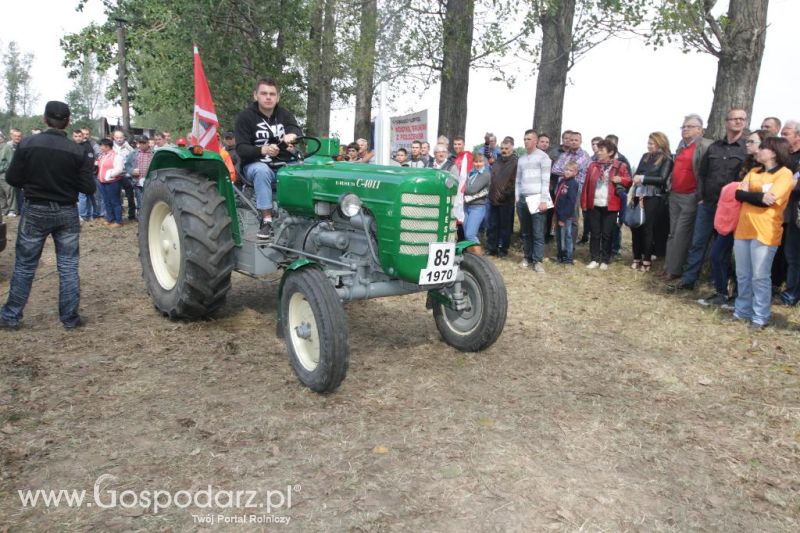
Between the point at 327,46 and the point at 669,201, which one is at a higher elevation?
the point at 327,46

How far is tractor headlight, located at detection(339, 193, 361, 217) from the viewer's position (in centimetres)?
375

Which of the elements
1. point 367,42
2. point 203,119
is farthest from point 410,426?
point 367,42

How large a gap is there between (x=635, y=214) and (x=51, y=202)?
Answer: 6.60 meters

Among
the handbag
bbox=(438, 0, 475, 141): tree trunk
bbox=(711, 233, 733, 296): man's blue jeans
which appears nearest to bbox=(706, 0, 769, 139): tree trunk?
the handbag

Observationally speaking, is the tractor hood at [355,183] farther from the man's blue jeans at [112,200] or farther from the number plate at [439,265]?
the man's blue jeans at [112,200]

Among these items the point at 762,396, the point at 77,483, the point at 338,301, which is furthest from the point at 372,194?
the point at 762,396

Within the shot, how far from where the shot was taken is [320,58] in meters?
12.0

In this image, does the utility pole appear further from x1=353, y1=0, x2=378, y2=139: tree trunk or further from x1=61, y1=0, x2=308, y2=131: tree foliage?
x1=353, y1=0, x2=378, y2=139: tree trunk

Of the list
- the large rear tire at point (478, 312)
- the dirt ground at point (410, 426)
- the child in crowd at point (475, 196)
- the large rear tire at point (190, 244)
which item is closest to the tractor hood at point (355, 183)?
the large rear tire at point (190, 244)

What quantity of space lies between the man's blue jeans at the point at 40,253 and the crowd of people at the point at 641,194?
Result: 0.47 feet

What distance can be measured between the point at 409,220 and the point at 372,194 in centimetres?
32

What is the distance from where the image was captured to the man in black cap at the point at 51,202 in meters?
4.56

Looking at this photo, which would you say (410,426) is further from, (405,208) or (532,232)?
(532,232)

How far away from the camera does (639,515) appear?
2564mm
